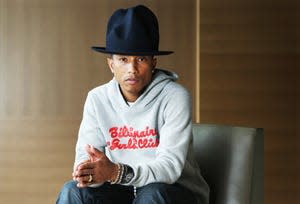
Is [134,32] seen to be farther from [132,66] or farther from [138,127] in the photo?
[138,127]

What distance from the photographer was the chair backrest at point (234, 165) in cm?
167

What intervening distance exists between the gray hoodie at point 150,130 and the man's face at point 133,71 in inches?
1.4

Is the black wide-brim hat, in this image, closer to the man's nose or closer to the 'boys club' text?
the man's nose

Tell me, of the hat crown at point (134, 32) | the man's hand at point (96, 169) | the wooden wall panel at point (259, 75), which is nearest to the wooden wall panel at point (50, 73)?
the wooden wall panel at point (259, 75)

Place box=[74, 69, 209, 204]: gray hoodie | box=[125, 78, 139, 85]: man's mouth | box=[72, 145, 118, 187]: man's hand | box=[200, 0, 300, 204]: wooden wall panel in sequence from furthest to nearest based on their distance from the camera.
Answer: box=[200, 0, 300, 204]: wooden wall panel, box=[125, 78, 139, 85]: man's mouth, box=[74, 69, 209, 204]: gray hoodie, box=[72, 145, 118, 187]: man's hand

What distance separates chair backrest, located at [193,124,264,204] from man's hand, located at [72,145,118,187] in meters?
0.42

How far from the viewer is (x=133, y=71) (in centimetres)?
168

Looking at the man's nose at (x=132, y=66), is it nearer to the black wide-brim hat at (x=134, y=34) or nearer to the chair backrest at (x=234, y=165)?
the black wide-brim hat at (x=134, y=34)

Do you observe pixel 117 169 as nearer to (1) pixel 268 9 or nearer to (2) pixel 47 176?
(2) pixel 47 176

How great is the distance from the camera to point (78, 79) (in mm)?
2740

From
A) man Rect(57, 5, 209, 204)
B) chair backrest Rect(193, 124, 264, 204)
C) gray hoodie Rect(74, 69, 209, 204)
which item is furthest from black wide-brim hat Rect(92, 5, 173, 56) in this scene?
chair backrest Rect(193, 124, 264, 204)

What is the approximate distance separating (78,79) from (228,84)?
768mm

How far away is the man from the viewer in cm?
155

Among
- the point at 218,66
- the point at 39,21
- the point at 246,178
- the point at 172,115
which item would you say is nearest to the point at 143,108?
the point at 172,115
